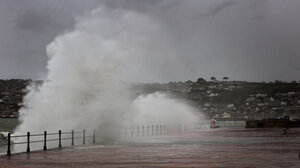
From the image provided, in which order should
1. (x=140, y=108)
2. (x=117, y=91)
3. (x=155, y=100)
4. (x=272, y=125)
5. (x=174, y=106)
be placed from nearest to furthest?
(x=117, y=91), (x=272, y=125), (x=140, y=108), (x=155, y=100), (x=174, y=106)

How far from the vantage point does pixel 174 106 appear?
9006 centimetres

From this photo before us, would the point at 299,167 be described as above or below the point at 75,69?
below

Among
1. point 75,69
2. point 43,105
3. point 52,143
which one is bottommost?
point 52,143

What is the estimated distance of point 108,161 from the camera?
582 inches

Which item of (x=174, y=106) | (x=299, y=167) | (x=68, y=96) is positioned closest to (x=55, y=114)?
(x=68, y=96)

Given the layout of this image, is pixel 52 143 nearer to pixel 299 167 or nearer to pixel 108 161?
pixel 108 161

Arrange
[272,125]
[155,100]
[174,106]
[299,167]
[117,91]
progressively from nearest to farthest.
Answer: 1. [299,167]
2. [117,91]
3. [272,125]
4. [155,100]
5. [174,106]

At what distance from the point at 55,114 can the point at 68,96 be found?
1808 mm

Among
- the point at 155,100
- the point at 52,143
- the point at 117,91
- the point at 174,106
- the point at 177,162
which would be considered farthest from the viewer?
the point at 174,106

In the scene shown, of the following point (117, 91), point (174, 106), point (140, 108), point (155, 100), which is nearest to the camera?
point (117, 91)

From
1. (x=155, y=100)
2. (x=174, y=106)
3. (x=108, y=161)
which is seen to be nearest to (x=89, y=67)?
(x=108, y=161)

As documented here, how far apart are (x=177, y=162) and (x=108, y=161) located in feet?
7.09

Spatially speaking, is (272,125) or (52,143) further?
(272,125)

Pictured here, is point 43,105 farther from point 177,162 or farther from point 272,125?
point 272,125
